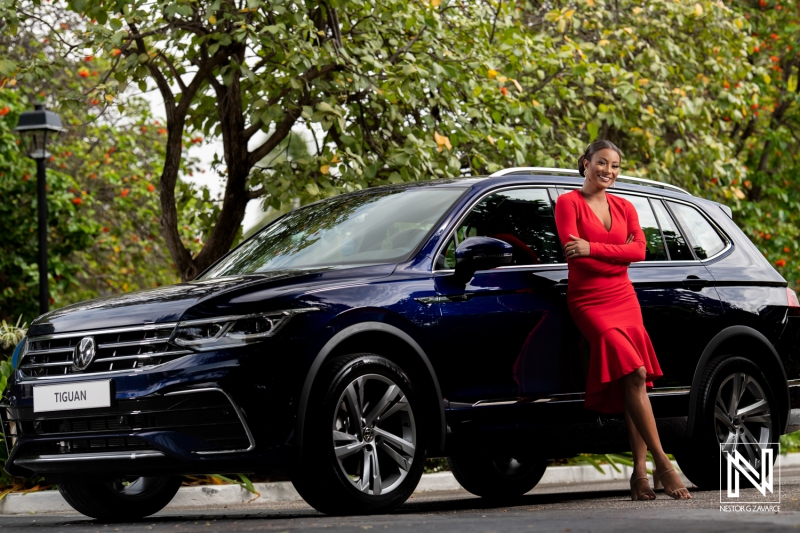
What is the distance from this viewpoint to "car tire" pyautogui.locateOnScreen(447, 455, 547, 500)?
8.31 m

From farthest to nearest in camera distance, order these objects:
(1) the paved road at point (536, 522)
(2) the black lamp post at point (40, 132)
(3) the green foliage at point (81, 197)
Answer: (3) the green foliage at point (81, 197) → (2) the black lamp post at point (40, 132) → (1) the paved road at point (536, 522)

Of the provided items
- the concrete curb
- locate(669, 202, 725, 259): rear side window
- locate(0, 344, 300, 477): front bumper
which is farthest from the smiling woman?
the concrete curb

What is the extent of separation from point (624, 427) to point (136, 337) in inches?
115

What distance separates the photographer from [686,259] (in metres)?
7.68

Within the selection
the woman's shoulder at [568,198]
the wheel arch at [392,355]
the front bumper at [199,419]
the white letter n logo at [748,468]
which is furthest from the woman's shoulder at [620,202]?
the front bumper at [199,419]

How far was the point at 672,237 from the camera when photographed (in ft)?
25.4

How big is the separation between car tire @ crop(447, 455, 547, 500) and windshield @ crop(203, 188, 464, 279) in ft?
6.61

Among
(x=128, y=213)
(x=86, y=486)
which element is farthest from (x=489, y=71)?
(x=128, y=213)

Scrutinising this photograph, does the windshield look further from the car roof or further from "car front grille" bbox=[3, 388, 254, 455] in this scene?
"car front grille" bbox=[3, 388, 254, 455]

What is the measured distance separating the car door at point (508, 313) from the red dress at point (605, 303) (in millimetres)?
151

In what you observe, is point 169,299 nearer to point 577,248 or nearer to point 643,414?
point 577,248

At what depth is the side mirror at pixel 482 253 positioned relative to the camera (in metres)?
6.11

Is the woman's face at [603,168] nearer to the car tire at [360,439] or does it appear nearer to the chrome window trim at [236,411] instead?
the car tire at [360,439]

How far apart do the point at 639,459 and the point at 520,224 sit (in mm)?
1454
